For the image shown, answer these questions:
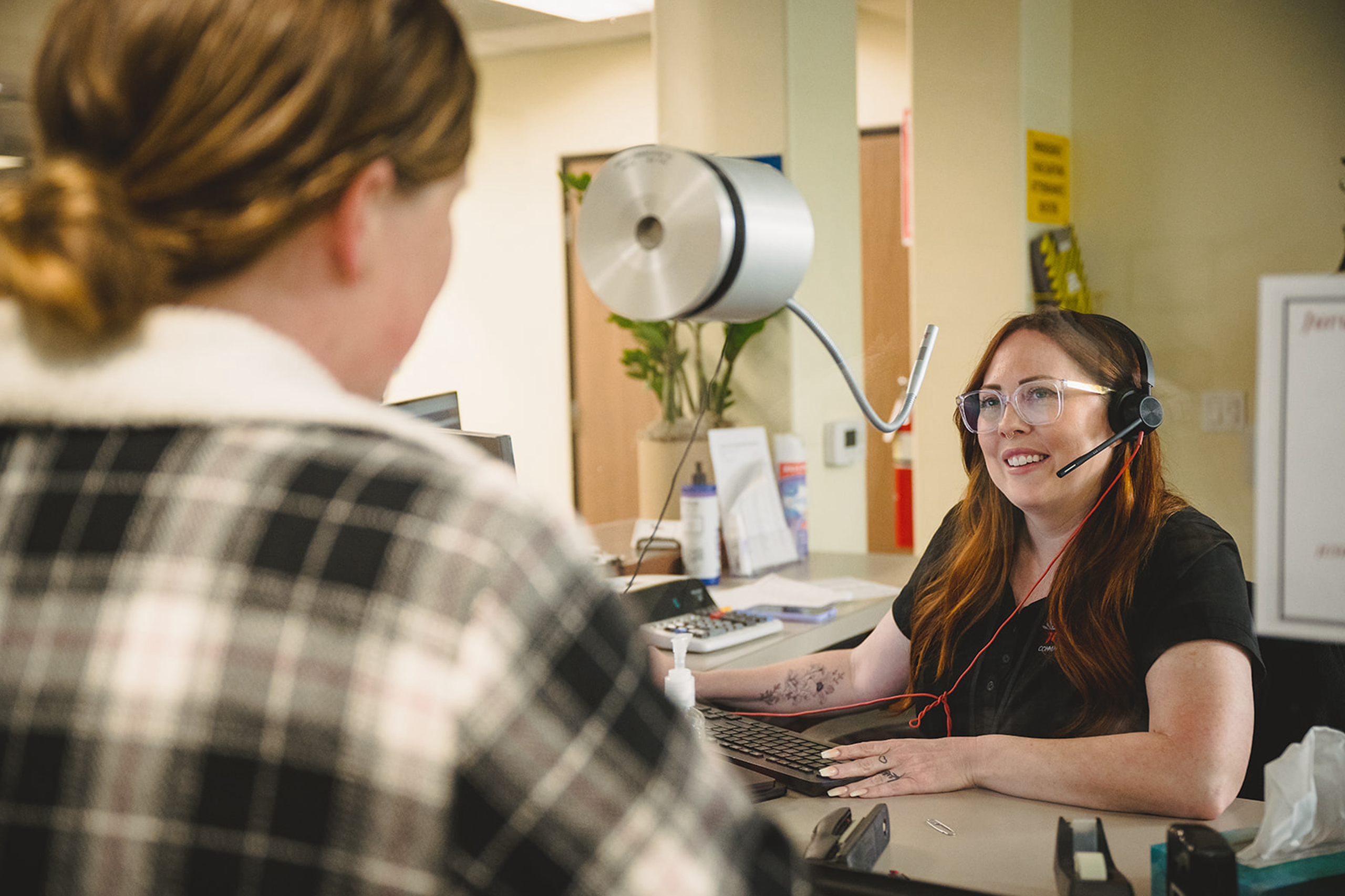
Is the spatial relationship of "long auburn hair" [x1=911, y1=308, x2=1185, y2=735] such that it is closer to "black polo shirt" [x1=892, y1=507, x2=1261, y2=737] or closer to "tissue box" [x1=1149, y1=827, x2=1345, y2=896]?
"black polo shirt" [x1=892, y1=507, x2=1261, y2=737]

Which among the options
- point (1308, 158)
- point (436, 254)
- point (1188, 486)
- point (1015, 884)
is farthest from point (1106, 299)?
point (436, 254)

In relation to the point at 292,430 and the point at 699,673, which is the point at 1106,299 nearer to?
the point at 699,673

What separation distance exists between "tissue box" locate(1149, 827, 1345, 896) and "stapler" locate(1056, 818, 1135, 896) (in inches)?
2.1

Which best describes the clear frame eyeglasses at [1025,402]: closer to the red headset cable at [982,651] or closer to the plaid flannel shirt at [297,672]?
the red headset cable at [982,651]

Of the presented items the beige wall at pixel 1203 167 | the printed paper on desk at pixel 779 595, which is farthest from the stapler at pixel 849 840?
the beige wall at pixel 1203 167

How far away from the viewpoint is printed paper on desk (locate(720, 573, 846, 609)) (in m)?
2.27

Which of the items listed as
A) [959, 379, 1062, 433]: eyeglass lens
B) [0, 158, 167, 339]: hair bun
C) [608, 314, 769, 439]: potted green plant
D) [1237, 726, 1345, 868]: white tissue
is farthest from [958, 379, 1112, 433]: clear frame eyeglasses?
[0, 158, 167, 339]: hair bun

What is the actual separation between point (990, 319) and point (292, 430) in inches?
110

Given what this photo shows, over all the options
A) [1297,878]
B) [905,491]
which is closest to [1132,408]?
[1297,878]

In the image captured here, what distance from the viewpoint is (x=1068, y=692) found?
4.93 ft

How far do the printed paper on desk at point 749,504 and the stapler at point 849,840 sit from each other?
1.44m

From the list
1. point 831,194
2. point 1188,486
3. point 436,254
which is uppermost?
point 831,194

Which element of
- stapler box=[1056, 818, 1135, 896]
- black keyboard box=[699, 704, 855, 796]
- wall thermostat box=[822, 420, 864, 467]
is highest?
wall thermostat box=[822, 420, 864, 467]

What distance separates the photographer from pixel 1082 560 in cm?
153
